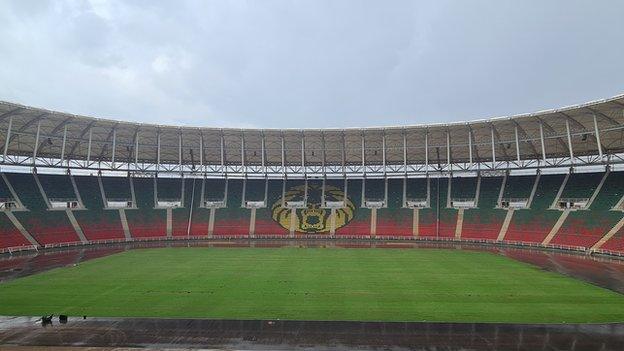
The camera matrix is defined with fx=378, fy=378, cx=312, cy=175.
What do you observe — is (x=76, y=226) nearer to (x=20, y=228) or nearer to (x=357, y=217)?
(x=20, y=228)

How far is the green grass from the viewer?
18.6 meters

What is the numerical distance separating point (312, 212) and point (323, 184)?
19.9ft

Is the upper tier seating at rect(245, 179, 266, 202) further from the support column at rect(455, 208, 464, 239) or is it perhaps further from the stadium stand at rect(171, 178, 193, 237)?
the support column at rect(455, 208, 464, 239)

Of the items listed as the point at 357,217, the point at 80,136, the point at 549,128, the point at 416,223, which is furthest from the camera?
the point at 357,217

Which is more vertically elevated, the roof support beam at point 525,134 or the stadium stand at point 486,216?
the roof support beam at point 525,134

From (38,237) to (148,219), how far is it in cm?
1320

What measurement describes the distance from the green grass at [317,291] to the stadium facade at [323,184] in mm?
16397

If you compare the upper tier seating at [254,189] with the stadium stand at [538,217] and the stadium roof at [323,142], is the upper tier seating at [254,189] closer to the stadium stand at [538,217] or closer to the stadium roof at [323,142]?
the stadium roof at [323,142]

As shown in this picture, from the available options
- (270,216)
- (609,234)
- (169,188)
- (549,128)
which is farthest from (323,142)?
(609,234)

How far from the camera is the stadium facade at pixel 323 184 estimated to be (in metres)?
42.3

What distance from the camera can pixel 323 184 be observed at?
6100cm

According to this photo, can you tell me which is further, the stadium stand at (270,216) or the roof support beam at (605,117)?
the stadium stand at (270,216)

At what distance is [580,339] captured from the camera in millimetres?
15281

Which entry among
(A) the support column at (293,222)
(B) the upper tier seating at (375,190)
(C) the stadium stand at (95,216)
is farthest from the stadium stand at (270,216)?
(C) the stadium stand at (95,216)
